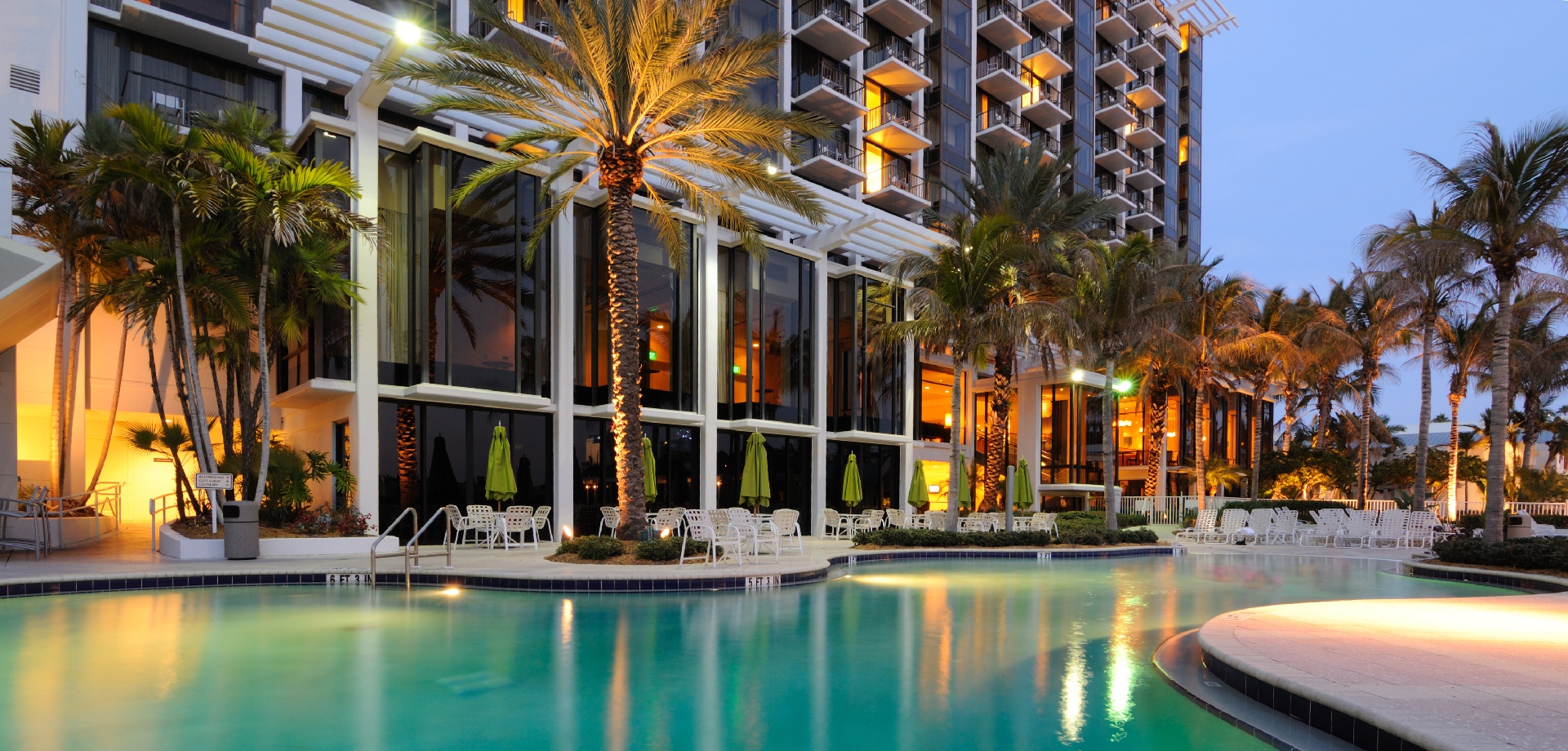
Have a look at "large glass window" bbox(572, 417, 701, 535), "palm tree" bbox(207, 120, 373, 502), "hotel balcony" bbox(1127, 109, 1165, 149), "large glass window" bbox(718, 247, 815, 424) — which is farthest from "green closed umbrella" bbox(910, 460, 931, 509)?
"hotel balcony" bbox(1127, 109, 1165, 149)

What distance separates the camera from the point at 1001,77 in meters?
39.3

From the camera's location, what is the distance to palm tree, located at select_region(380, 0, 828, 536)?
13.8 meters

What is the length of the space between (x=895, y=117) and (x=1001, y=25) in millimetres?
7927

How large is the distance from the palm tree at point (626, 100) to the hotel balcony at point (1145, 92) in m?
39.5

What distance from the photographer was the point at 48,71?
1778cm

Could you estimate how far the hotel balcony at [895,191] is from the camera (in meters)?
34.8

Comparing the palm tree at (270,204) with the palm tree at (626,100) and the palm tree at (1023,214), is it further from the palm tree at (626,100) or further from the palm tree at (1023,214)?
the palm tree at (1023,214)

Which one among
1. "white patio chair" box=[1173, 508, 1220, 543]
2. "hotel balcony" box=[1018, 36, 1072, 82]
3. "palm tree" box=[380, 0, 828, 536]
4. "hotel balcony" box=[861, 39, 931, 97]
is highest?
"hotel balcony" box=[1018, 36, 1072, 82]

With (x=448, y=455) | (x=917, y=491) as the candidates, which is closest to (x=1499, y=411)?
(x=917, y=491)

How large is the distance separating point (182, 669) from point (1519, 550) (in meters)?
17.9

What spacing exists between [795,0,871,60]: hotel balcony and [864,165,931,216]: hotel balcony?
4.50 m

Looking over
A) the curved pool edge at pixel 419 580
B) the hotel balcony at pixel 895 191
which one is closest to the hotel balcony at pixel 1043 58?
the hotel balcony at pixel 895 191

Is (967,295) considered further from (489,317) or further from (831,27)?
(831,27)

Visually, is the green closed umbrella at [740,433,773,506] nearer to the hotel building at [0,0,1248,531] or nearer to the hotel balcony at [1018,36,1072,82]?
the hotel building at [0,0,1248,531]
